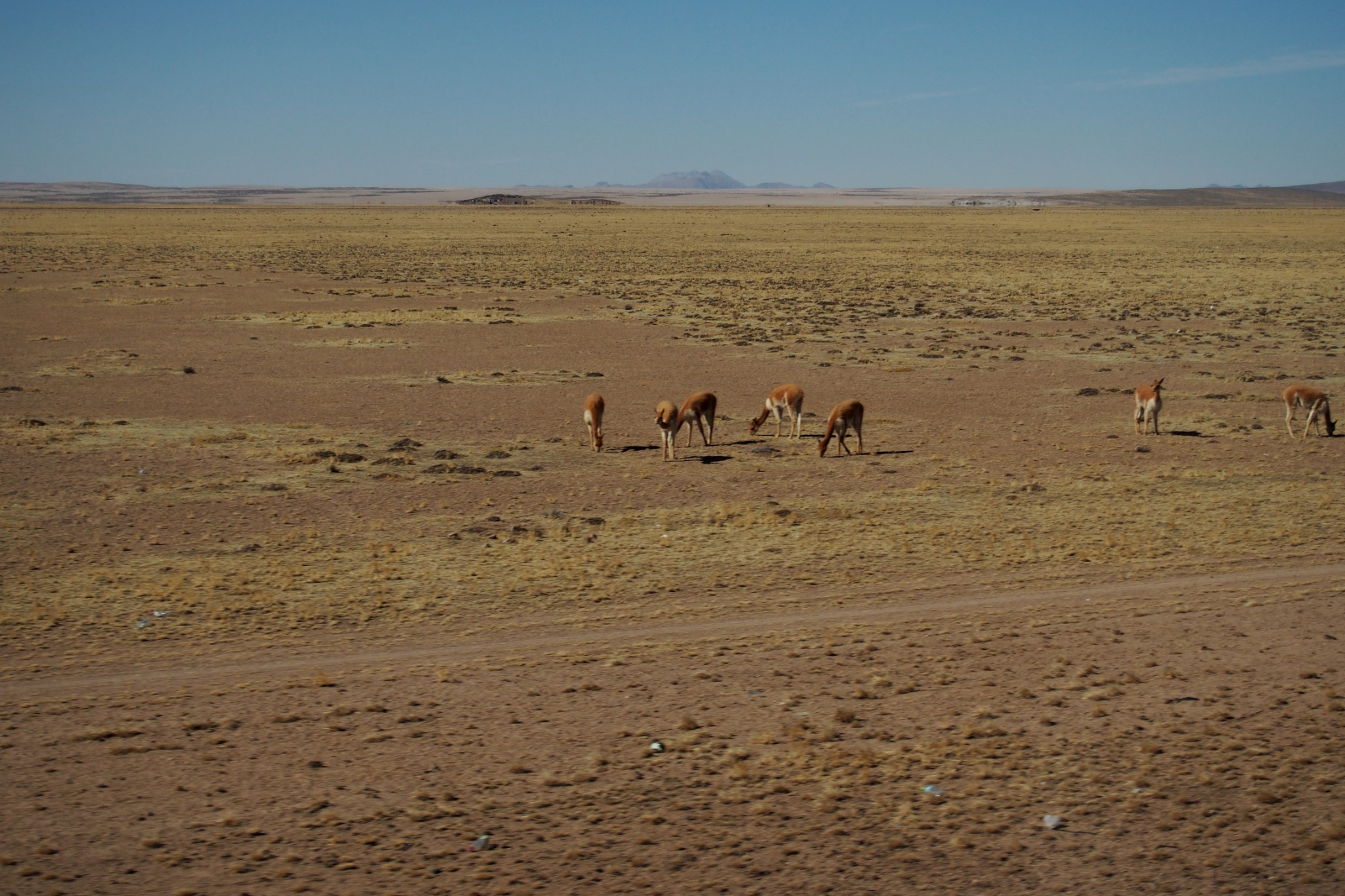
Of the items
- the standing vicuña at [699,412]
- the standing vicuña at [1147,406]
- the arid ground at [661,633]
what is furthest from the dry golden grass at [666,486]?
the standing vicuña at [699,412]

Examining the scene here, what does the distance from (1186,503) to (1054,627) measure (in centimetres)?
557

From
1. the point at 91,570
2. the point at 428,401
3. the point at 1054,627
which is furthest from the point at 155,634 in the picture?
the point at 428,401

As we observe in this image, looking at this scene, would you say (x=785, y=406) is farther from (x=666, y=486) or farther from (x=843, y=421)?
(x=666, y=486)

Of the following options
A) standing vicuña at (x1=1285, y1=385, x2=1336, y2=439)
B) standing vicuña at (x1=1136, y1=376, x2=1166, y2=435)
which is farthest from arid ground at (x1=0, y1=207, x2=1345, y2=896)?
standing vicuña at (x1=1136, y1=376, x2=1166, y2=435)

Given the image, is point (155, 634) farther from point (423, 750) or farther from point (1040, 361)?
point (1040, 361)

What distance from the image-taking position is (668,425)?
1820 centimetres

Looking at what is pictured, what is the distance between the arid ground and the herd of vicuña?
480mm

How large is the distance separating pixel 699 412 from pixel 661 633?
8639mm

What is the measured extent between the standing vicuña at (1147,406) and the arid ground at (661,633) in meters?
0.59

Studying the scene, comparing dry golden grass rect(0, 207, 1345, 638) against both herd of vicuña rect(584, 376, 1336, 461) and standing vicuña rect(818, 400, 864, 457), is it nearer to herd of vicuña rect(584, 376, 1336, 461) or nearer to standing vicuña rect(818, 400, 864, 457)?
standing vicuña rect(818, 400, 864, 457)

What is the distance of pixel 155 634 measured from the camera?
10.6 m

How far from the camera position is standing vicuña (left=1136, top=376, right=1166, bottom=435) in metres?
19.7

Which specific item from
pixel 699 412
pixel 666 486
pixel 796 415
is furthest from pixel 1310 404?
pixel 666 486

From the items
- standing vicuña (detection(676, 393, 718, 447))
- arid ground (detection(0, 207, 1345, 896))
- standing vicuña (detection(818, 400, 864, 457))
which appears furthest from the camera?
standing vicuña (detection(676, 393, 718, 447))
